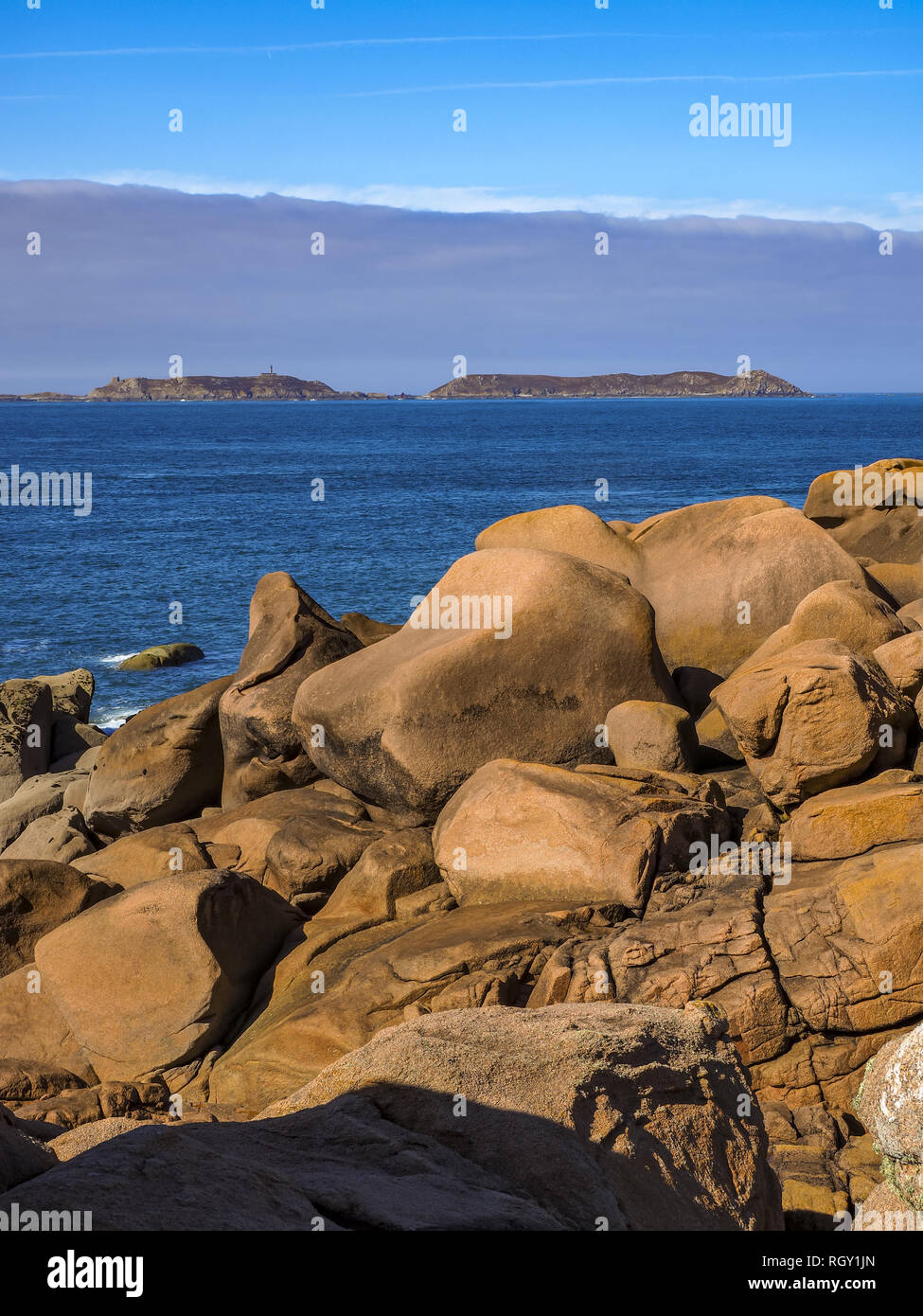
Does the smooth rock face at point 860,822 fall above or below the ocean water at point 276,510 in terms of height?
below

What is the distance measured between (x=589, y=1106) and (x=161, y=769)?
1157 cm

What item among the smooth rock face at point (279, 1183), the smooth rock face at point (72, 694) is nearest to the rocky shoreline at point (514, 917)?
the smooth rock face at point (279, 1183)

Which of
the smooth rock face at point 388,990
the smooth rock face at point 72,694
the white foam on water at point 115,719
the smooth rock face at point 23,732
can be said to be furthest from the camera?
the white foam on water at point 115,719

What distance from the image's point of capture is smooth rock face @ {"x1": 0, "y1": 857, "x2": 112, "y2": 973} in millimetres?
11922

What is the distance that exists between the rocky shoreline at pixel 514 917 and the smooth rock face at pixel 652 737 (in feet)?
0.12

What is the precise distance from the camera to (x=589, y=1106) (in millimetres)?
5219

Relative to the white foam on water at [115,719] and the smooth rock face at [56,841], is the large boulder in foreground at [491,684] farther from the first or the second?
the white foam on water at [115,719]

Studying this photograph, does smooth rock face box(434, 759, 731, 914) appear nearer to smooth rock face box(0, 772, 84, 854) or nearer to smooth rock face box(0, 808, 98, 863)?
smooth rock face box(0, 808, 98, 863)

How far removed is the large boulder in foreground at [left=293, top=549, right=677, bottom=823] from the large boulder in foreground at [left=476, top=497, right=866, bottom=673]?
Result: 231 cm

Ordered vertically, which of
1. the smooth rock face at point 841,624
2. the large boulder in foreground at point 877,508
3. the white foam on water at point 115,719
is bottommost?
the white foam on water at point 115,719

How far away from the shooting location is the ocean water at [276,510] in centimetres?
3697

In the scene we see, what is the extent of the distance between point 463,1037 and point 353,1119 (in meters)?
0.84

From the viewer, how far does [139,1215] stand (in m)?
3.57

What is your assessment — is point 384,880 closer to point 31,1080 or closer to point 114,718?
point 31,1080
